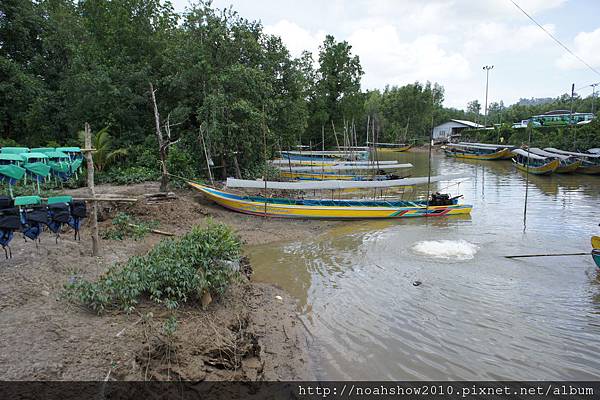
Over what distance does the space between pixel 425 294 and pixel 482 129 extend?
55837mm

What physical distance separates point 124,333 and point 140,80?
16.2 metres

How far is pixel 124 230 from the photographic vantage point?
34.0 ft

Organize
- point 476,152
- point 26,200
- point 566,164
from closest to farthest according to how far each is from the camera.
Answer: point 26,200, point 566,164, point 476,152

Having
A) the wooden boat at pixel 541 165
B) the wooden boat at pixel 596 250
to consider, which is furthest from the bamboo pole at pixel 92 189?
the wooden boat at pixel 541 165

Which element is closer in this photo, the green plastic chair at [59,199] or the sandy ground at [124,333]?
the sandy ground at [124,333]

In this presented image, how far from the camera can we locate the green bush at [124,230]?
997 cm

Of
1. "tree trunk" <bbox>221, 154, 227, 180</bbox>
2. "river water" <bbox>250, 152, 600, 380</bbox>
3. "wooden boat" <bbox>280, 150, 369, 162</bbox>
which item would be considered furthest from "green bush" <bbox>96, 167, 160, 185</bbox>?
"wooden boat" <bbox>280, 150, 369, 162</bbox>

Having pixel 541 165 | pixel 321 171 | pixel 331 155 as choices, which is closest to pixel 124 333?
pixel 321 171

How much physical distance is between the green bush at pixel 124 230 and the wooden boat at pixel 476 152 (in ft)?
129

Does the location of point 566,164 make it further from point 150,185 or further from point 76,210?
point 76,210

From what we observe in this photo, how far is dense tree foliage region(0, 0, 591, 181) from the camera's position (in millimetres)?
16750

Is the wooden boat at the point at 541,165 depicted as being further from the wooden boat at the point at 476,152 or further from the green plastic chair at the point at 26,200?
the green plastic chair at the point at 26,200

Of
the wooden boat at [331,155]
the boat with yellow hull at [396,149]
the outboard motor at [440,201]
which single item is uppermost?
the boat with yellow hull at [396,149]

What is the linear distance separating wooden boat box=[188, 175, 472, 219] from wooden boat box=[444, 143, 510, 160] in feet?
91.3
